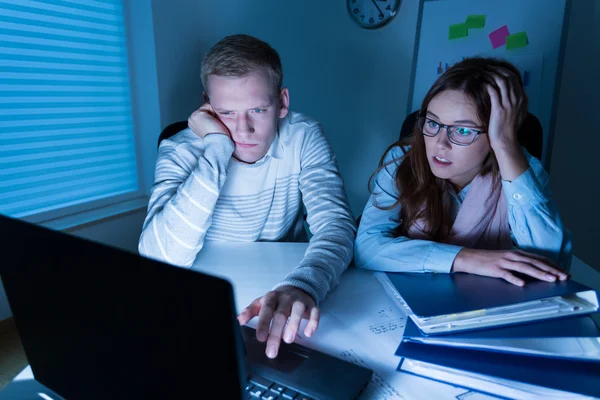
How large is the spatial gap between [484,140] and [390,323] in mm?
597

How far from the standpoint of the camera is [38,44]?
1772 mm

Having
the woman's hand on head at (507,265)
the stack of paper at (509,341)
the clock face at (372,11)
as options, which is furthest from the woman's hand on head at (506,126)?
the clock face at (372,11)

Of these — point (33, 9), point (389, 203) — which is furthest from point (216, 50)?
point (33, 9)

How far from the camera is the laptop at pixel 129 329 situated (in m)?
0.32

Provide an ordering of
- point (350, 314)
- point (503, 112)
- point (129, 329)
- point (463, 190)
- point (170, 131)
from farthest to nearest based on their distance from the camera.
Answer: point (170, 131) < point (463, 190) < point (503, 112) < point (350, 314) < point (129, 329)

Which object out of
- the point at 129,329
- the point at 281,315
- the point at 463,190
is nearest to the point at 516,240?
the point at 463,190

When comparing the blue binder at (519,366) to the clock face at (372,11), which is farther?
the clock face at (372,11)

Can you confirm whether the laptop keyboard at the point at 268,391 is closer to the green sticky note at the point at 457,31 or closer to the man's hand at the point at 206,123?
the man's hand at the point at 206,123

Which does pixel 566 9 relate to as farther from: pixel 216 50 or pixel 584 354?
pixel 584 354

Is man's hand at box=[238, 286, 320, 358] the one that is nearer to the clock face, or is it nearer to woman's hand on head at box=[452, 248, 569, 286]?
woman's hand on head at box=[452, 248, 569, 286]

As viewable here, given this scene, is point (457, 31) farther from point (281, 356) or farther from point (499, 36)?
point (281, 356)

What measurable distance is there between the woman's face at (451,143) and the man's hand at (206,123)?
22.8 inches

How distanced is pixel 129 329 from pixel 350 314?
485 millimetres

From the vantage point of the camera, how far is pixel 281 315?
0.63 meters
